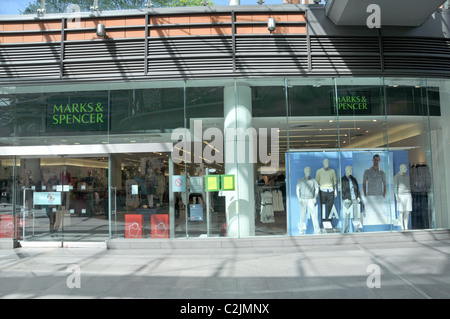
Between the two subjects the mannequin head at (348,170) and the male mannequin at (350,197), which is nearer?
the male mannequin at (350,197)

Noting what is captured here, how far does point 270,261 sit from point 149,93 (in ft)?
17.7

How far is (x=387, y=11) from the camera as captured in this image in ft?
28.4

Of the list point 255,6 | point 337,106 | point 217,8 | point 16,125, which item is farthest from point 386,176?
point 16,125

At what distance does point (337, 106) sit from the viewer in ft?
32.6

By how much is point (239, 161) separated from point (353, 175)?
3163 mm

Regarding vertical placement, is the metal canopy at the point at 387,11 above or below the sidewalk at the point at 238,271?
above

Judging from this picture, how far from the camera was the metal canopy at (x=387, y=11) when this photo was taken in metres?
8.34

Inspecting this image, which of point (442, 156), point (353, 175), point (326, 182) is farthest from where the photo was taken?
point (442, 156)

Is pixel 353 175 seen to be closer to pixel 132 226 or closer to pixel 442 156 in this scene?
pixel 442 156

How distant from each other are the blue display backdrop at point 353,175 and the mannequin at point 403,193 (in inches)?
5.2

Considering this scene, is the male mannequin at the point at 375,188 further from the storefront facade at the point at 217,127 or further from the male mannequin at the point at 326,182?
the male mannequin at the point at 326,182

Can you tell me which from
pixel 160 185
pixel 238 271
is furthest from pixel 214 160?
pixel 238 271

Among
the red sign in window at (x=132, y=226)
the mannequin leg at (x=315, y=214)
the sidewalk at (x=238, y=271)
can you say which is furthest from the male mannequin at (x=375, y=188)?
the red sign in window at (x=132, y=226)
